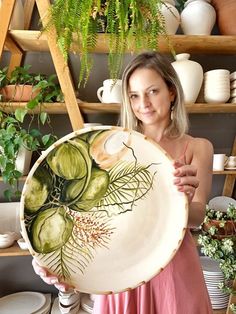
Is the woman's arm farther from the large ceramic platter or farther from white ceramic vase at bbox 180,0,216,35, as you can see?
white ceramic vase at bbox 180,0,216,35

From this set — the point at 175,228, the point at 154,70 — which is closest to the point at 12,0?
the point at 154,70

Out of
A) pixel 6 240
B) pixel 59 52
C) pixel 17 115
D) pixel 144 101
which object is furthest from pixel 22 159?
pixel 144 101

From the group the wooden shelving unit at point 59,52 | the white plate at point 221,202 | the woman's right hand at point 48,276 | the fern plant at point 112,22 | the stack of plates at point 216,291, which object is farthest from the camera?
the white plate at point 221,202

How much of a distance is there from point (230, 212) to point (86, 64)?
100 centimetres

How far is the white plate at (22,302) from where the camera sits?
1429 mm

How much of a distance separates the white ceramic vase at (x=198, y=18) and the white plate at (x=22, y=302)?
1.59 m

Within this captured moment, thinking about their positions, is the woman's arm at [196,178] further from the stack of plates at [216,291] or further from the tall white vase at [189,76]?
the stack of plates at [216,291]

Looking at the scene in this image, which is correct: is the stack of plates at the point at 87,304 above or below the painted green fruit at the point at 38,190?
below

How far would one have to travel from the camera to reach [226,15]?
1417 mm

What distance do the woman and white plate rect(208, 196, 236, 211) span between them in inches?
39.0

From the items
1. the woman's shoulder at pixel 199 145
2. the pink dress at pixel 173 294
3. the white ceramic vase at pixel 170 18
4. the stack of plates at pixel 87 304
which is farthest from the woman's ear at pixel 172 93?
the stack of plates at pixel 87 304

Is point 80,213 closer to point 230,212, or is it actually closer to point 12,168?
point 12,168

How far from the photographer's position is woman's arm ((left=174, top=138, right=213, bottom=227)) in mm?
612

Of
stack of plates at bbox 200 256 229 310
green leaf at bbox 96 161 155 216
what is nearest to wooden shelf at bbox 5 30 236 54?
green leaf at bbox 96 161 155 216
